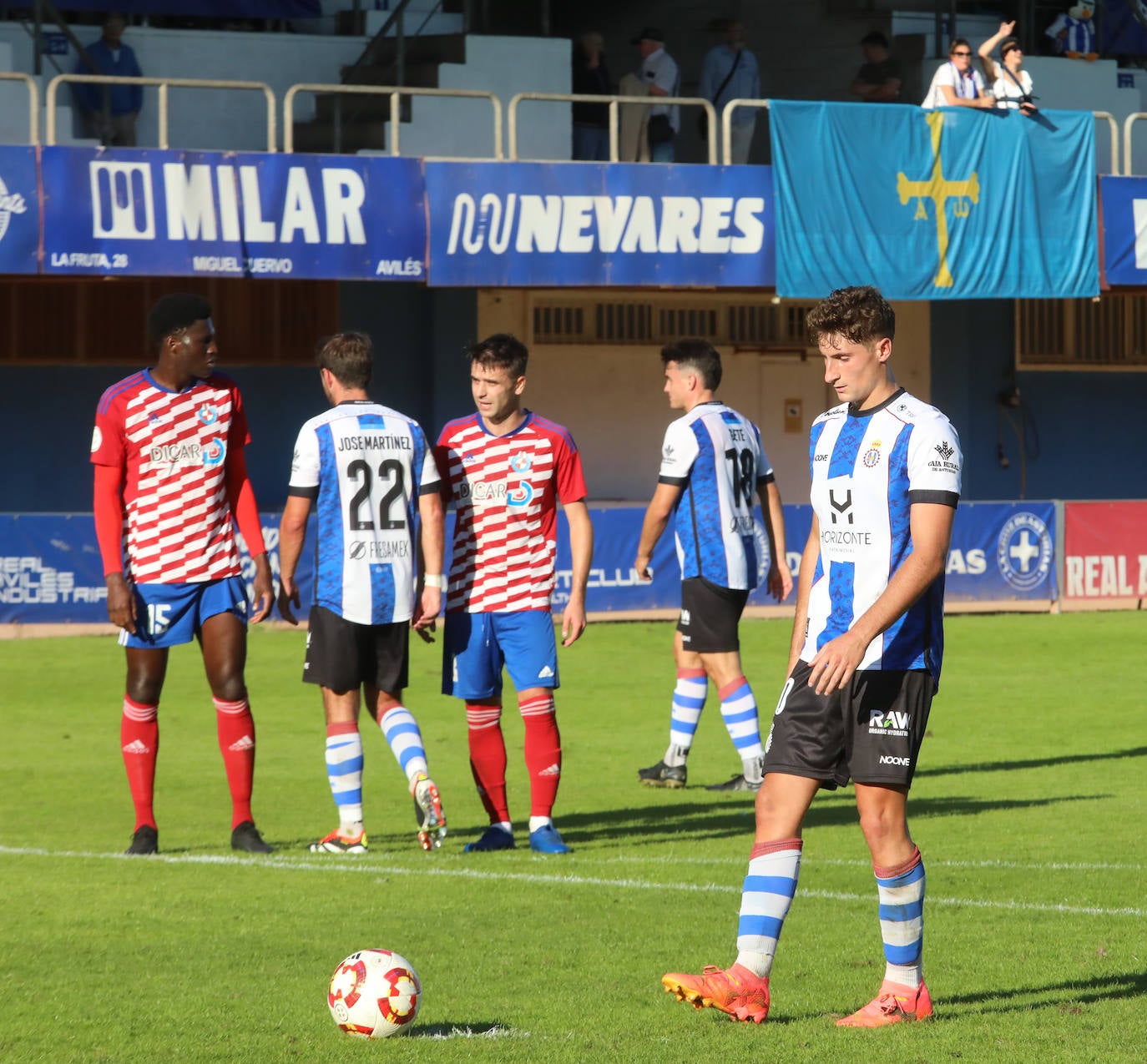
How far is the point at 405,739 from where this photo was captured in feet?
25.1

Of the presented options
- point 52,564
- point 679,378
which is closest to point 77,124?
point 52,564

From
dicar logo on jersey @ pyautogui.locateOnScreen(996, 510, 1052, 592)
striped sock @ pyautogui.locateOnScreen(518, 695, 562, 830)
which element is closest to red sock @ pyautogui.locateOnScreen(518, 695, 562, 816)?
striped sock @ pyautogui.locateOnScreen(518, 695, 562, 830)

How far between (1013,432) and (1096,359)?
180 centimetres

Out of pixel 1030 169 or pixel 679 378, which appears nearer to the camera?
pixel 679 378

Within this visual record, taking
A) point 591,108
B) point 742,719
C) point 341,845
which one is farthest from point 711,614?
point 591,108

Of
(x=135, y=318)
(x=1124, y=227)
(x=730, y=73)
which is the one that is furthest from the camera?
(x=730, y=73)

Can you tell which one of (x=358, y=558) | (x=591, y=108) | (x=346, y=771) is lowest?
(x=346, y=771)

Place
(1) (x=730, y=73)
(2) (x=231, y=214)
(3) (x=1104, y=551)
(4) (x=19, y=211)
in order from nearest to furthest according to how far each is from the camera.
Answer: (4) (x=19, y=211), (2) (x=231, y=214), (3) (x=1104, y=551), (1) (x=730, y=73)

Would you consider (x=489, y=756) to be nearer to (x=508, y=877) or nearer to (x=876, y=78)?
(x=508, y=877)

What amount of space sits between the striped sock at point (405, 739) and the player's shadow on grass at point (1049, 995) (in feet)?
9.53

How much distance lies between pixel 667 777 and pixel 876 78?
1497 centimetres

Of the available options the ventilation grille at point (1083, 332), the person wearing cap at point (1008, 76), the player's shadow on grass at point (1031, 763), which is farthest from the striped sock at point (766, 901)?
the ventilation grille at point (1083, 332)

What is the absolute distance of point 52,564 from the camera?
55.7ft

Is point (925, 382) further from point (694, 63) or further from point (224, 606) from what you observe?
point (224, 606)
